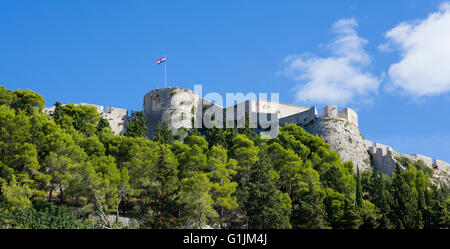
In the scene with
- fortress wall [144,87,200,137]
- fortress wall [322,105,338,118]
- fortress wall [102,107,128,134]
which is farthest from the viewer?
fortress wall [322,105,338,118]

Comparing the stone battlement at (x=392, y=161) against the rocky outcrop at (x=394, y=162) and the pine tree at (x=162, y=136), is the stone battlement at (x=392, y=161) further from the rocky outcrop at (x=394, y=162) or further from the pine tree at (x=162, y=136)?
the pine tree at (x=162, y=136)

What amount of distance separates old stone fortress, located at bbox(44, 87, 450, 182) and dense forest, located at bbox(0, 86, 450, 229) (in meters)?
18.7

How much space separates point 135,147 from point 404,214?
23.5 m

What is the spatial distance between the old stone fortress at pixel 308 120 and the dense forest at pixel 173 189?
61.3ft

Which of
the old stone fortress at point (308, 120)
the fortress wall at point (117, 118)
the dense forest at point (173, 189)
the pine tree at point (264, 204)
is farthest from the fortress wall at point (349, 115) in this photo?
the pine tree at point (264, 204)

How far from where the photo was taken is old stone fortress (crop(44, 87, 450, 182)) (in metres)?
72.3

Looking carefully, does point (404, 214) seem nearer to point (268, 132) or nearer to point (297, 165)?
point (297, 165)

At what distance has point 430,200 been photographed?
47375 millimetres

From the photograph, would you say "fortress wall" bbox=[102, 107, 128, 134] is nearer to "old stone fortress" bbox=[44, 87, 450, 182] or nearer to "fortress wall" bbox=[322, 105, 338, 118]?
"old stone fortress" bbox=[44, 87, 450, 182]

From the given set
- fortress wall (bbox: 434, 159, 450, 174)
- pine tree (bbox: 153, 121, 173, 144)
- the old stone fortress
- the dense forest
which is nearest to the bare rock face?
the old stone fortress

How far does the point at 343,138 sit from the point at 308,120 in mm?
5558

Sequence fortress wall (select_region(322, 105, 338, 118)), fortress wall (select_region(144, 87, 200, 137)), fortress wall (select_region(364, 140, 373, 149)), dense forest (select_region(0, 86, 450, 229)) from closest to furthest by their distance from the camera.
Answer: dense forest (select_region(0, 86, 450, 229)) < fortress wall (select_region(144, 87, 200, 137)) < fortress wall (select_region(322, 105, 338, 118)) < fortress wall (select_region(364, 140, 373, 149))

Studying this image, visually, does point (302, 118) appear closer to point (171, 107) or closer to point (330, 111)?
point (330, 111)

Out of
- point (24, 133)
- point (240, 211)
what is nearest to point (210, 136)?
point (240, 211)
